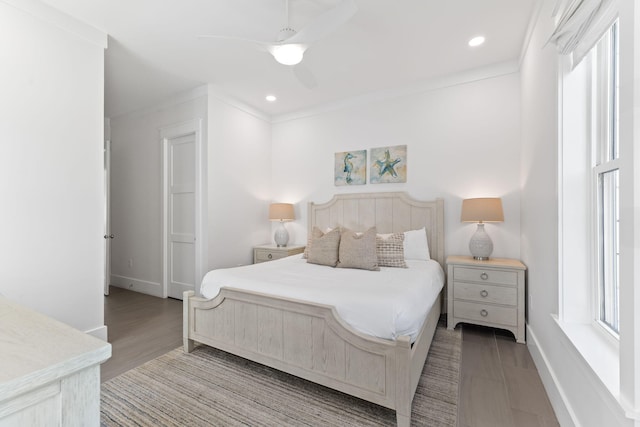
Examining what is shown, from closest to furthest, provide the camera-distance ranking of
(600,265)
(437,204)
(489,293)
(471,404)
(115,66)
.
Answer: (600,265)
(471,404)
(489,293)
(115,66)
(437,204)

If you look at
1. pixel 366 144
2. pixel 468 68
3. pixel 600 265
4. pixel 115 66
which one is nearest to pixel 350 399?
pixel 600 265

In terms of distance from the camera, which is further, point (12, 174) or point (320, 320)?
point (12, 174)

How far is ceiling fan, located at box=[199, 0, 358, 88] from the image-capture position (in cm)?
169

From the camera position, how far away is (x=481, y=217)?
279cm

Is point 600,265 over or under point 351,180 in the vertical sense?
under

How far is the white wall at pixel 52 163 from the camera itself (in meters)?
2.01

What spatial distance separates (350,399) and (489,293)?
67.7 inches

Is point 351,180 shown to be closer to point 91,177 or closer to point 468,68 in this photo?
point 468,68

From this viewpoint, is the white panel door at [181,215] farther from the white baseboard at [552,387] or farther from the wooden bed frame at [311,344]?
the white baseboard at [552,387]

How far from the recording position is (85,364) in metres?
0.62

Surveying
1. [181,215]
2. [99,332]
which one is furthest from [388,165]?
[99,332]

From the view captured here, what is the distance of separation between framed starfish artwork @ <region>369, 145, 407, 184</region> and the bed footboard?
6.55 feet

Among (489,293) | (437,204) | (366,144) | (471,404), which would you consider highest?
(366,144)

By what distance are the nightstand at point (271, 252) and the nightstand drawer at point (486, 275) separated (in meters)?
2.04
